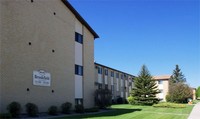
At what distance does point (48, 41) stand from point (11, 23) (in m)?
5.07

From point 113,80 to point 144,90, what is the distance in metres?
9.63

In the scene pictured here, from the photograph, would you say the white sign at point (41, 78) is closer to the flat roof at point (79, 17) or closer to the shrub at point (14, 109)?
the shrub at point (14, 109)

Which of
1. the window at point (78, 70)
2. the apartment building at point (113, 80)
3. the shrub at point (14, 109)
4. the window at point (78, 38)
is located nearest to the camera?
the shrub at point (14, 109)

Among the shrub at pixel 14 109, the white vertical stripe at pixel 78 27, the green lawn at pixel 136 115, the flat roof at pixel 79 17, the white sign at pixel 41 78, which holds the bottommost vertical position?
the green lawn at pixel 136 115

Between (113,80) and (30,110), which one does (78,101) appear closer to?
(30,110)

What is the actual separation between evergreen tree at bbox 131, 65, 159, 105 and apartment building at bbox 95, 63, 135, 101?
541 cm

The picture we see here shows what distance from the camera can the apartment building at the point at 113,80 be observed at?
47269 millimetres

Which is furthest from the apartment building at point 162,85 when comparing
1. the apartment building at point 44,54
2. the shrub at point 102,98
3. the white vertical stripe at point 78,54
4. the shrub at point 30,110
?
the shrub at point 30,110

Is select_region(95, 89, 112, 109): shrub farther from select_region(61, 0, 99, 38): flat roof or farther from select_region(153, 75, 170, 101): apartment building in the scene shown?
select_region(153, 75, 170, 101): apartment building

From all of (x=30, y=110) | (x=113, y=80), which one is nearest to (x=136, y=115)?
(x=30, y=110)

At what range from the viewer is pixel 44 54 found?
23922mm

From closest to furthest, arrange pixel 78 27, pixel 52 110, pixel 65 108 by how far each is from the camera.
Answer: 1. pixel 52 110
2. pixel 65 108
3. pixel 78 27

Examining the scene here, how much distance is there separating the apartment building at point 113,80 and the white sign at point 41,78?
1852cm

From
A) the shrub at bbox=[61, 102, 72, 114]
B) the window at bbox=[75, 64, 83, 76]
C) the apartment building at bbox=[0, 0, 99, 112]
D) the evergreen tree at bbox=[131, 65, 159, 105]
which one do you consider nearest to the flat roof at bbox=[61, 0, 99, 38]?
the apartment building at bbox=[0, 0, 99, 112]
